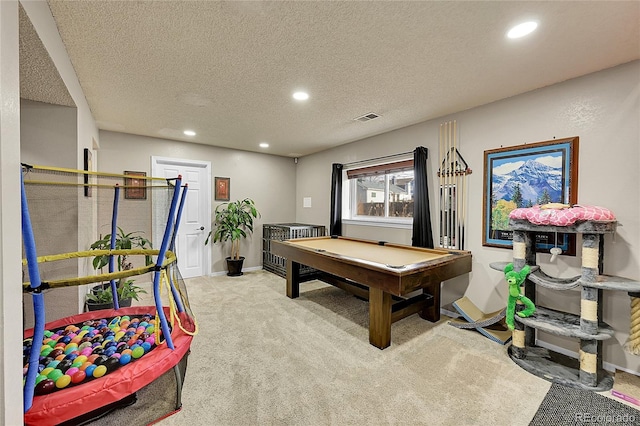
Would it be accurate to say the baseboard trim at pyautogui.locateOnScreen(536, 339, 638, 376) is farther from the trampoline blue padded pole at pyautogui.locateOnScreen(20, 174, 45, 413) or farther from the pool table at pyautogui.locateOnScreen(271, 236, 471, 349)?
the trampoline blue padded pole at pyautogui.locateOnScreen(20, 174, 45, 413)

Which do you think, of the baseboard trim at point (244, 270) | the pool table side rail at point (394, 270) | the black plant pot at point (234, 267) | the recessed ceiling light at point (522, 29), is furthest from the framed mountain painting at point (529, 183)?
the baseboard trim at point (244, 270)

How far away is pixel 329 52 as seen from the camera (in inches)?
75.3

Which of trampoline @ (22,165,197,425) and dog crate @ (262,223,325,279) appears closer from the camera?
trampoline @ (22,165,197,425)

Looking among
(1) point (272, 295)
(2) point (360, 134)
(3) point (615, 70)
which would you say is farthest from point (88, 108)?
(3) point (615, 70)

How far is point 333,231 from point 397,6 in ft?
11.4

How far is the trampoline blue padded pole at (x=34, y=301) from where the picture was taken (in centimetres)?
110

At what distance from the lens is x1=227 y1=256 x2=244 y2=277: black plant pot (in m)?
4.80

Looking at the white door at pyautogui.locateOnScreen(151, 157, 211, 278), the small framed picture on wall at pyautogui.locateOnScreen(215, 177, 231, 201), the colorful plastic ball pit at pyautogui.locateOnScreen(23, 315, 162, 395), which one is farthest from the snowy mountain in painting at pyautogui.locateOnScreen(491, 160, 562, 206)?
the white door at pyautogui.locateOnScreen(151, 157, 211, 278)

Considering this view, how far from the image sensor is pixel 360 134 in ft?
13.3

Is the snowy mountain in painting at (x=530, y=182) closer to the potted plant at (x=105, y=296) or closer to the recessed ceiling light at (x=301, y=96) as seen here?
the recessed ceiling light at (x=301, y=96)

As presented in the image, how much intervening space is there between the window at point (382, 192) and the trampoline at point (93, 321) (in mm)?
2924

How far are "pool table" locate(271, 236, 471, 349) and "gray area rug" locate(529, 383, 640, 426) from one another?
3.38 feet

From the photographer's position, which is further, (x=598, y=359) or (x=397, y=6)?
(x=598, y=359)

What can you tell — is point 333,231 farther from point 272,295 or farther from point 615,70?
point 615,70
